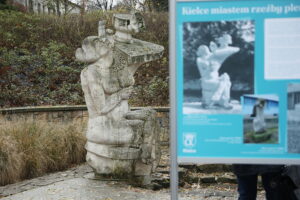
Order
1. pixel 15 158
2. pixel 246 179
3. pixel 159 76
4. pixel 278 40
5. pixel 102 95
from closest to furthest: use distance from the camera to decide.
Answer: pixel 278 40
pixel 246 179
pixel 102 95
pixel 15 158
pixel 159 76

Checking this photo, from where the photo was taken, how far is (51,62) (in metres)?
15.2

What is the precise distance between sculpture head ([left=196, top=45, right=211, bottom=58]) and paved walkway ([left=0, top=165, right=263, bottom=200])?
134 inches

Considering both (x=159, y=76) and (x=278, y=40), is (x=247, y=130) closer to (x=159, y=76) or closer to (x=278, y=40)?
(x=278, y=40)

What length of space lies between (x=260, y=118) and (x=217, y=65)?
0.44 meters

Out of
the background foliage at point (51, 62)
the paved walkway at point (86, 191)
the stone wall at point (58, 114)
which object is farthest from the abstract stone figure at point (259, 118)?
the background foliage at point (51, 62)

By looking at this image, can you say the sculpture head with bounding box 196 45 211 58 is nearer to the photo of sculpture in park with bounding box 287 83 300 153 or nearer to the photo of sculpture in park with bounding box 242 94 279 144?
the photo of sculpture in park with bounding box 242 94 279 144

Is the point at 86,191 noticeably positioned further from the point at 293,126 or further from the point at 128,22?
the point at 293,126

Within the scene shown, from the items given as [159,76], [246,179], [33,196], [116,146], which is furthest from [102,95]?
[159,76]

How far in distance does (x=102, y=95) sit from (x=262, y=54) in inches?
157

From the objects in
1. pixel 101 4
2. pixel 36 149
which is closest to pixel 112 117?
pixel 36 149

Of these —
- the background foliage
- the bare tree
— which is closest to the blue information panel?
the background foliage

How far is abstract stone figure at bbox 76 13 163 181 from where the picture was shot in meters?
6.79

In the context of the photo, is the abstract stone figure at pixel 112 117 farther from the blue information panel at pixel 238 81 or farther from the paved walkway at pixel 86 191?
the blue information panel at pixel 238 81

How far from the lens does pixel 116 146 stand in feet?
22.5
